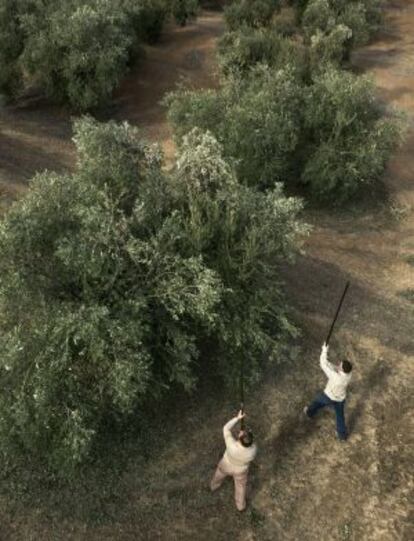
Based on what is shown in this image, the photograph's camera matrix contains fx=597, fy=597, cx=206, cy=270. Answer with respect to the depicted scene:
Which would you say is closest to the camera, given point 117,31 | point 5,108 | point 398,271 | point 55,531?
point 55,531

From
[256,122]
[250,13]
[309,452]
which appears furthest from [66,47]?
[309,452]

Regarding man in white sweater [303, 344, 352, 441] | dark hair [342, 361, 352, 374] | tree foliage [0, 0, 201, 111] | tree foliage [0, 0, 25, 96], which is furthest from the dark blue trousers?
tree foliage [0, 0, 25, 96]

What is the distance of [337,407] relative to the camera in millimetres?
14906

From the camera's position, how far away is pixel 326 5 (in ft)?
124

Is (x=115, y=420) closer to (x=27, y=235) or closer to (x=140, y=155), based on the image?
(x=27, y=235)

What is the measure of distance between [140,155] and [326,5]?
2509cm

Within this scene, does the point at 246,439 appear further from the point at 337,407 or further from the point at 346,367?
the point at 337,407

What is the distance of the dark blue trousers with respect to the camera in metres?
14.9

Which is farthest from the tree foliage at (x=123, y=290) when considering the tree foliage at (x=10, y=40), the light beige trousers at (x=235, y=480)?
the tree foliage at (x=10, y=40)

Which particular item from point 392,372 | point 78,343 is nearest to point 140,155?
point 78,343

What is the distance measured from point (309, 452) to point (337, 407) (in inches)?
54.3

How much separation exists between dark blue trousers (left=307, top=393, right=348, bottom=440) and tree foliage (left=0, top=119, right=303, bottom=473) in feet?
6.16

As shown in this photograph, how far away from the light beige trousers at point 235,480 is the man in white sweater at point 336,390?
3.10m

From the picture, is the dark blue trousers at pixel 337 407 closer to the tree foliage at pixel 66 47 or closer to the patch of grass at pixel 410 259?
the patch of grass at pixel 410 259
